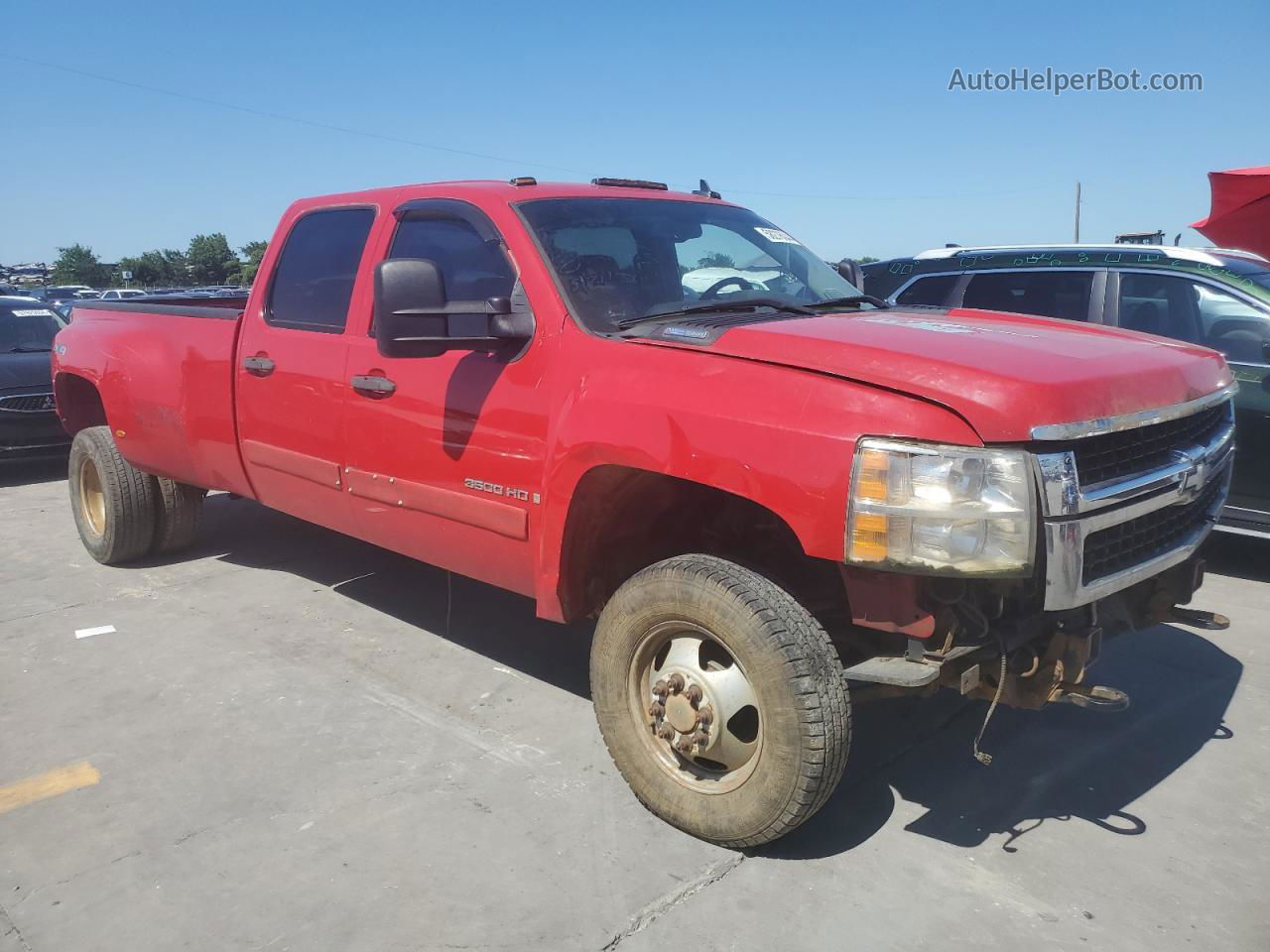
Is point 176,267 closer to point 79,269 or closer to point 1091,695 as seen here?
point 79,269

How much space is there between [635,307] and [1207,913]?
8.12ft

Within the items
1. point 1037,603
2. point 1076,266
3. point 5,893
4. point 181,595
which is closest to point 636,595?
point 1037,603

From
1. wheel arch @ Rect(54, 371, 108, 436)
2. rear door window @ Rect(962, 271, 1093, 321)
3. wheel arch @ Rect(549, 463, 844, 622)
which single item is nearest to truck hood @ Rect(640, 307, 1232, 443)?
wheel arch @ Rect(549, 463, 844, 622)

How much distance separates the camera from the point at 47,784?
3.48 metres

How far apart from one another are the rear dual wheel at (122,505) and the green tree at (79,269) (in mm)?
65876

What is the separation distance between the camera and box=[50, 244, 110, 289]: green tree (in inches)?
2655

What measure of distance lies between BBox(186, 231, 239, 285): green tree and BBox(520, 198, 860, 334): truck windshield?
194 feet

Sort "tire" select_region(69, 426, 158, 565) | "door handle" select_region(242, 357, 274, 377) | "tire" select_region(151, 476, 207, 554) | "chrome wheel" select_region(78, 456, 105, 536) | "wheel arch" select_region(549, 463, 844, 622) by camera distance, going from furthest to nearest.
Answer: "chrome wheel" select_region(78, 456, 105, 536)
"tire" select_region(151, 476, 207, 554)
"tire" select_region(69, 426, 158, 565)
"door handle" select_region(242, 357, 274, 377)
"wheel arch" select_region(549, 463, 844, 622)

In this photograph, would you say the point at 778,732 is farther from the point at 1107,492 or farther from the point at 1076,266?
the point at 1076,266

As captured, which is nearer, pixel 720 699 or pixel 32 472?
pixel 720 699

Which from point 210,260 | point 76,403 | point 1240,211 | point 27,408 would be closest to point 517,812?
point 76,403

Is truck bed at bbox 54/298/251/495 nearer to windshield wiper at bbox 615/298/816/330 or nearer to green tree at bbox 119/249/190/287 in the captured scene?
windshield wiper at bbox 615/298/816/330

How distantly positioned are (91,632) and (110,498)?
1145 millimetres

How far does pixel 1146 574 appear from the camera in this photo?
294cm
